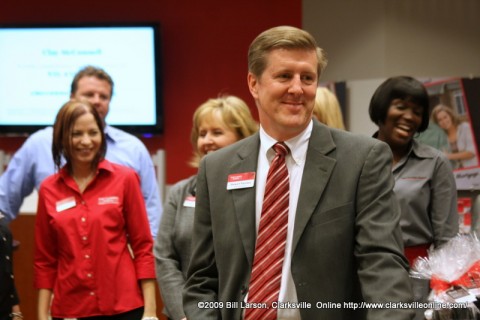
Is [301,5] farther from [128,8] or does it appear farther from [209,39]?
[128,8]

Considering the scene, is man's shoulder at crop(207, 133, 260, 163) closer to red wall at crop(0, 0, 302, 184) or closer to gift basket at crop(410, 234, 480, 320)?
gift basket at crop(410, 234, 480, 320)

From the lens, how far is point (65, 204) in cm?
327

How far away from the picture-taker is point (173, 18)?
687 centimetres

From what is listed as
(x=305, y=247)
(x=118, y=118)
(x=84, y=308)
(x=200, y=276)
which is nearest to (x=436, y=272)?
(x=305, y=247)

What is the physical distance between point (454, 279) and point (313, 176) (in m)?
0.53

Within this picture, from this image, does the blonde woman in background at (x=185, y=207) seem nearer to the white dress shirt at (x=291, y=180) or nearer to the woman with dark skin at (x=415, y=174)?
the woman with dark skin at (x=415, y=174)

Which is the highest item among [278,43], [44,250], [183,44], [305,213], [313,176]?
[183,44]

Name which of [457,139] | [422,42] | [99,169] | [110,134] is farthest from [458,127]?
[99,169]

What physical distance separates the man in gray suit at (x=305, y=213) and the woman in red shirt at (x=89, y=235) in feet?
3.40

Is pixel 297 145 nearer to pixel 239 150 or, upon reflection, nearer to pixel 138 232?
pixel 239 150

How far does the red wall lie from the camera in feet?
22.5

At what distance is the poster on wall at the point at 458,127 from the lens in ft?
17.7

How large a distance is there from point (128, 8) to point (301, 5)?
167 cm

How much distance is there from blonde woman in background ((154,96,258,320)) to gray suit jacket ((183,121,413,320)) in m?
0.79
